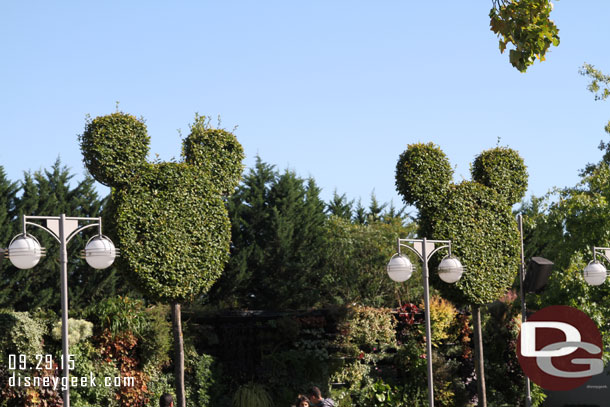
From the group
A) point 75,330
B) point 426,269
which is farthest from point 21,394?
point 426,269

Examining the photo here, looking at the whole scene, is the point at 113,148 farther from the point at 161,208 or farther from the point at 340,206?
the point at 340,206

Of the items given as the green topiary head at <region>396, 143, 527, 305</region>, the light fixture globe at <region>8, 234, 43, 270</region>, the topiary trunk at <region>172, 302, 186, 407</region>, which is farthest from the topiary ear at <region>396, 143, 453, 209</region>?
the light fixture globe at <region>8, 234, 43, 270</region>

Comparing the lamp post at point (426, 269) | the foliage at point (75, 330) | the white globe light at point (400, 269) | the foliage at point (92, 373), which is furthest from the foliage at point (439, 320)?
the foliage at point (75, 330)

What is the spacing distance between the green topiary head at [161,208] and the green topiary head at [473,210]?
4.83m

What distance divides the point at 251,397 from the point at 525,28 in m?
12.9

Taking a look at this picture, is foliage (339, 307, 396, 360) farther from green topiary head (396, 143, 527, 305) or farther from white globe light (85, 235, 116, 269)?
white globe light (85, 235, 116, 269)

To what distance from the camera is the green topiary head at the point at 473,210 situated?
17.9m

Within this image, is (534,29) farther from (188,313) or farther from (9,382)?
(188,313)

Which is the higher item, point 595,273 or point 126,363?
point 595,273

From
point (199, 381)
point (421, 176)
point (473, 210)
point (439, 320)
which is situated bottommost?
point (199, 381)

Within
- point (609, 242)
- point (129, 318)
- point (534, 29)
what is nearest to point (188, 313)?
point (129, 318)

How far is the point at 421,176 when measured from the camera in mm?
17781

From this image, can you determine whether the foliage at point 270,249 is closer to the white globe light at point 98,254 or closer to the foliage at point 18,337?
the foliage at point 18,337

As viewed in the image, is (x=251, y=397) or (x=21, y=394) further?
(x=251, y=397)
